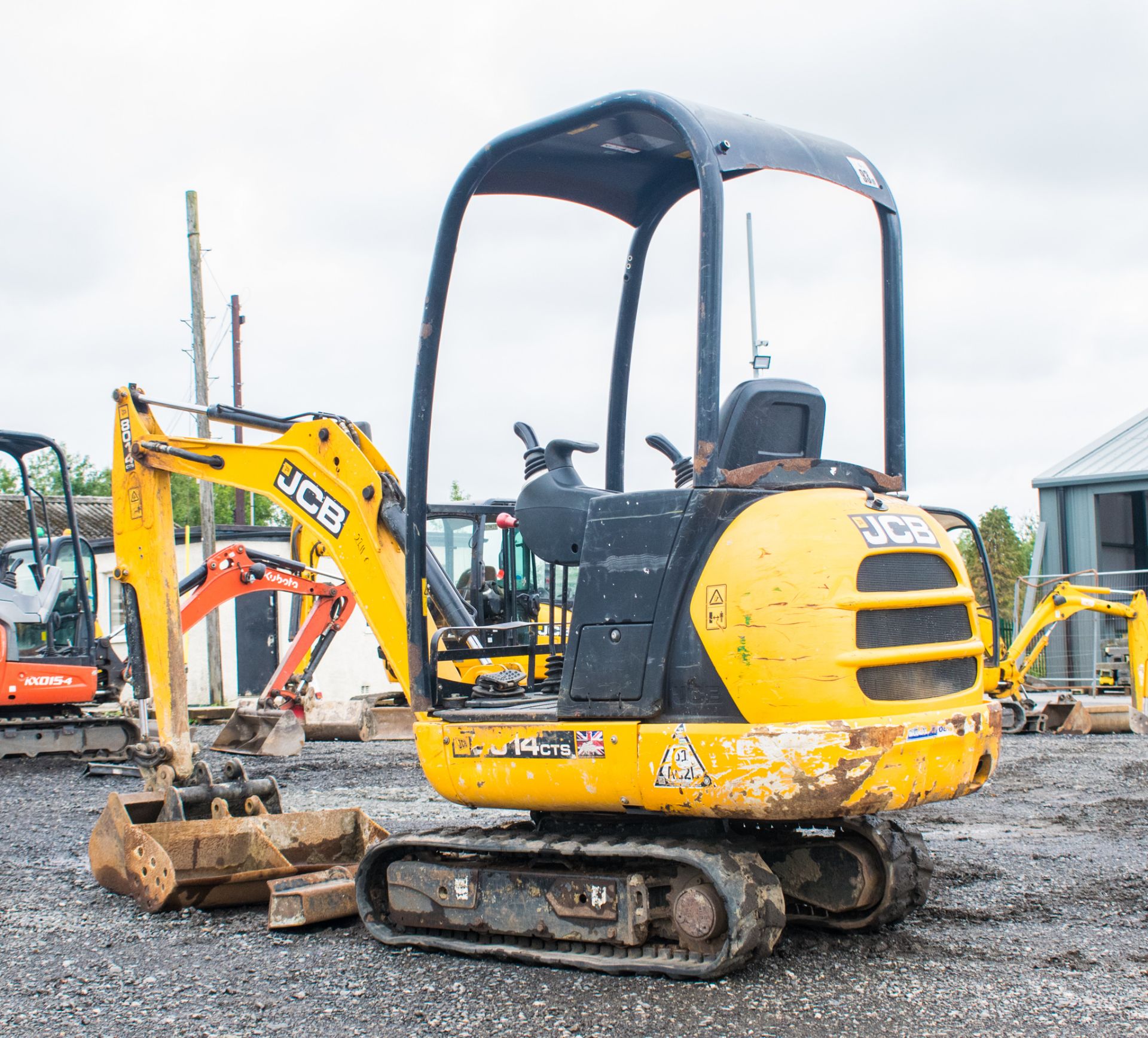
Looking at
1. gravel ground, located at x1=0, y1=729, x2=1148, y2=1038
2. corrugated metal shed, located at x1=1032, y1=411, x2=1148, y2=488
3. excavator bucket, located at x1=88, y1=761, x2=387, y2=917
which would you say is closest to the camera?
gravel ground, located at x1=0, y1=729, x2=1148, y2=1038

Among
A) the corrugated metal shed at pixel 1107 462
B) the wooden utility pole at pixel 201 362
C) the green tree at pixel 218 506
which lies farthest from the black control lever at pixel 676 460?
the green tree at pixel 218 506

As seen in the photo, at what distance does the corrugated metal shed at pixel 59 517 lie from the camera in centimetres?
3519

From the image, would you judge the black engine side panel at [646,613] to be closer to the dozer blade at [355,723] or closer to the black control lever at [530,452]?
the black control lever at [530,452]

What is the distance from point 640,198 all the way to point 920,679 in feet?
8.19

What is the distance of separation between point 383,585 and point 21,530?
34.3m

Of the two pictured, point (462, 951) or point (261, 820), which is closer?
point (462, 951)

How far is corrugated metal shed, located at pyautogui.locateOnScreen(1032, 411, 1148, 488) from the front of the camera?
2408 cm

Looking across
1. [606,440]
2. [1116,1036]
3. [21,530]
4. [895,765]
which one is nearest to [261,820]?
[606,440]

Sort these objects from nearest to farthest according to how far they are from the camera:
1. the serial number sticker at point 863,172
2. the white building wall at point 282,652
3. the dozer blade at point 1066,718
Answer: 1. the serial number sticker at point 863,172
2. the dozer blade at point 1066,718
3. the white building wall at point 282,652

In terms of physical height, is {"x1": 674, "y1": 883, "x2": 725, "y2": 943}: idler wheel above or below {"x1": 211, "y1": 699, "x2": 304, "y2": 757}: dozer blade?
above

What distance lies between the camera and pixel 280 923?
16.5ft

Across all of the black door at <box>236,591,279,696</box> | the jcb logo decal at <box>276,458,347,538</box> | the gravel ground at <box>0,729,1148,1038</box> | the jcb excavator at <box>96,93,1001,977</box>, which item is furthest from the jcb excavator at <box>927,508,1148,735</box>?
the black door at <box>236,591,279,696</box>

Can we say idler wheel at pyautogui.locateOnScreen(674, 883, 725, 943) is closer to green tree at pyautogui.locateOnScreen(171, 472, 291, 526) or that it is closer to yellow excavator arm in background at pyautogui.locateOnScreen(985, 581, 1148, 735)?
yellow excavator arm in background at pyautogui.locateOnScreen(985, 581, 1148, 735)

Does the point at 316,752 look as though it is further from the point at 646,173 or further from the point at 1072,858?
the point at 646,173
